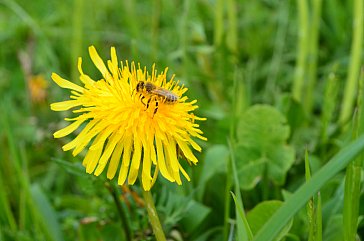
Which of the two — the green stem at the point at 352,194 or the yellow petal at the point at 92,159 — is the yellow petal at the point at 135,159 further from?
the green stem at the point at 352,194

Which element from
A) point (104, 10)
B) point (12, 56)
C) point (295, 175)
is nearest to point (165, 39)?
point (104, 10)

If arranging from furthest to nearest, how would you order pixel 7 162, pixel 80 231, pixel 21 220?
pixel 7 162 < pixel 21 220 < pixel 80 231

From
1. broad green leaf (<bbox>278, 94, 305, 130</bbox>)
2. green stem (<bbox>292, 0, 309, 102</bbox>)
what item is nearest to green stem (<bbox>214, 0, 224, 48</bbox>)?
green stem (<bbox>292, 0, 309, 102</bbox>)

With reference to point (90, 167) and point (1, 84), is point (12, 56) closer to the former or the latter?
point (1, 84)

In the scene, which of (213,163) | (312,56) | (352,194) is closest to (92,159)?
(352,194)

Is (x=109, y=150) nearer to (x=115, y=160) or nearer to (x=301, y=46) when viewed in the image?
(x=115, y=160)

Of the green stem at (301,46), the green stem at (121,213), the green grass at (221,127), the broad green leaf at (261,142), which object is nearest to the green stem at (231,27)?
the green grass at (221,127)

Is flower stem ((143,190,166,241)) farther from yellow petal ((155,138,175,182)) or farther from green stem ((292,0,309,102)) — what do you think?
Answer: green stem ((292,0,309,102))
